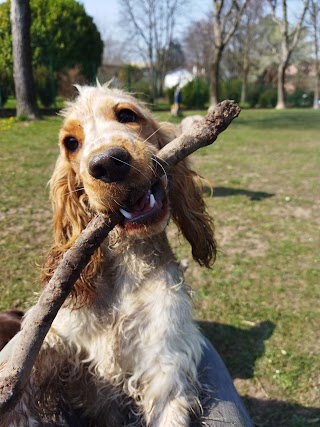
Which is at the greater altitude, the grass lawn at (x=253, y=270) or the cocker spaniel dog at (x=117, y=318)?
the cocker spaniel dog at (x=117, y=318)

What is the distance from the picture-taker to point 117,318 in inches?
82.7

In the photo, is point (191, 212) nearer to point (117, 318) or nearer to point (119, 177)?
point (117, 318)

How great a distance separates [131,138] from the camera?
182cm

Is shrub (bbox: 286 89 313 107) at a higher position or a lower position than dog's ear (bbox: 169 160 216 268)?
lower

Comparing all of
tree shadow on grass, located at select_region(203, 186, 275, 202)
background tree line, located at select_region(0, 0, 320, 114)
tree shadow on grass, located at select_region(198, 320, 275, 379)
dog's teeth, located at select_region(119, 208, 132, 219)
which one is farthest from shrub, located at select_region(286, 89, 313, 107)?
dog's teeth, located at select_region(119, 208, 132, 219)

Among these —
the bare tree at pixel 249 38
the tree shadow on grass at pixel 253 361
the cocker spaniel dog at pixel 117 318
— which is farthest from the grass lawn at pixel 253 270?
the bare tree at pixel 249 38

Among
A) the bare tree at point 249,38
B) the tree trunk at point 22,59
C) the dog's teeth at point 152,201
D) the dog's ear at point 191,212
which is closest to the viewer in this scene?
the dog's teeth at point 152,201

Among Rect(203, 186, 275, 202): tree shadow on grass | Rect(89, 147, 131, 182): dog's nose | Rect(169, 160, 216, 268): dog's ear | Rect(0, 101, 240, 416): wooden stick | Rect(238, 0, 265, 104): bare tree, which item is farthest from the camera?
Rect(238, 0, 265, 104): bare tree

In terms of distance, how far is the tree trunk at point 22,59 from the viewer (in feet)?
36.4

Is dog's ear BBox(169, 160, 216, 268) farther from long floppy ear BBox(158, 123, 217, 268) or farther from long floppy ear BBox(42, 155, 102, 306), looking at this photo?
long floppy ear BBox(42, 155, 102, 306)

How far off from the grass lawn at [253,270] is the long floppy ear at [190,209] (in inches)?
10.6

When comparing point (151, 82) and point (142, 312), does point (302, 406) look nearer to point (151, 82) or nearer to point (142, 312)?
point (142, 312)

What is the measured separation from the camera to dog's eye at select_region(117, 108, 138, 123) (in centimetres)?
216

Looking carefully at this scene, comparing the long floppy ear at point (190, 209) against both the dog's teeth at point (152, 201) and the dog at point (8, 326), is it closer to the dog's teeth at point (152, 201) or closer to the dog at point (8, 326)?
the dog's teeth at point (152, 201)
